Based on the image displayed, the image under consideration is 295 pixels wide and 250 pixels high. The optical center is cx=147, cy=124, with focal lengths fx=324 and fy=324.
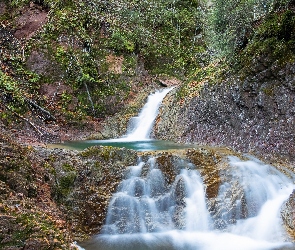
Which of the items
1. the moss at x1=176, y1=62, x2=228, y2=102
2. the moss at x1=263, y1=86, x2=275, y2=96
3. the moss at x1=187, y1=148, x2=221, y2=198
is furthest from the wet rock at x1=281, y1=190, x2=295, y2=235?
the moss at x1=176, y1=62, x2=228, y2=102

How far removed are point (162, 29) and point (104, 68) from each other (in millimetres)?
6821

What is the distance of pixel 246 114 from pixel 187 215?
4711mm

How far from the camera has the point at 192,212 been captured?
24.4ft

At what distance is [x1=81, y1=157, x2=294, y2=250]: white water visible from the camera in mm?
6762

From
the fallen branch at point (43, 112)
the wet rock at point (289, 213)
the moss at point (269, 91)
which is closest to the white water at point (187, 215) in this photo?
the wet rock at point (289, 213)

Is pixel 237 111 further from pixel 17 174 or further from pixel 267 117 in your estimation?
pixel 17 174

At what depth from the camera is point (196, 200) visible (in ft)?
24.9

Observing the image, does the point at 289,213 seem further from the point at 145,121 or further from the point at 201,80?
the point at 145,121

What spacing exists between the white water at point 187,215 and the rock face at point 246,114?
1.76 metres

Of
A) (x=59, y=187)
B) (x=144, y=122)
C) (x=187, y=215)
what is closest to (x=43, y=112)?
(x=144, y=122)

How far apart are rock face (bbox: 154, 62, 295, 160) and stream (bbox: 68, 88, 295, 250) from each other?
66.5 inches

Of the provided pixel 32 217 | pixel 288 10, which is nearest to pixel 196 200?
pixel 32 217

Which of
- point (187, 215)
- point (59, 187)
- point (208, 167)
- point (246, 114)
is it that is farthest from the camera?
point (246, 114)

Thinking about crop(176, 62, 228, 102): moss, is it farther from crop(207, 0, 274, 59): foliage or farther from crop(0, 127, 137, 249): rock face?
crop(0, 127, 137, 249): rock face
